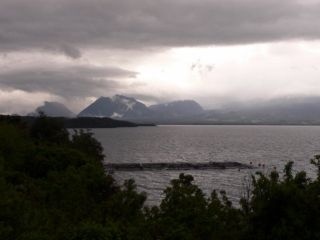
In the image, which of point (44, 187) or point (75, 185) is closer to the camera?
point (75, 185)

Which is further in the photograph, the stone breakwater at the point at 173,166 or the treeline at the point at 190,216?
the stone breakwater at the point at 173,166

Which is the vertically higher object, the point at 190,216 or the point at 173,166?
the point at 190,216

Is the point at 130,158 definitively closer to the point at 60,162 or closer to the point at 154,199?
the point at 154,199

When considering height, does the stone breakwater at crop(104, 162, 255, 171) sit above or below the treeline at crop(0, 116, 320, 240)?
below

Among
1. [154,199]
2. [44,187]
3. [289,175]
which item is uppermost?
[289,175]

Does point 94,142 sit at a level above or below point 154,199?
above

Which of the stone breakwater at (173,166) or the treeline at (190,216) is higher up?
the treeline at (190,216)

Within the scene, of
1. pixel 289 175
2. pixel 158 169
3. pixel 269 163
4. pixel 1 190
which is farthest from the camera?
pixel 269 163

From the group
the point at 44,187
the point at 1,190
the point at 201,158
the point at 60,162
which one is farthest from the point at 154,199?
the point at 201,158

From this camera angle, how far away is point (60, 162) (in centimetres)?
7256

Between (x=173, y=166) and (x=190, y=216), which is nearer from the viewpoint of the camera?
(x=190, y=216)

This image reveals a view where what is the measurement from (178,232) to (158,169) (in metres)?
131

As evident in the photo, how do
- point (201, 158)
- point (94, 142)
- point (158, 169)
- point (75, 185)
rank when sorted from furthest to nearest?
point (201, 158), point (158, 169), point (94, 142), point (75, 185)

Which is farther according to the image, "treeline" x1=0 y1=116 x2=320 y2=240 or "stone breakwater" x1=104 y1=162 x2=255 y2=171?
"stone breakwater" x1=104 y1=162 x2=255 y2=171
